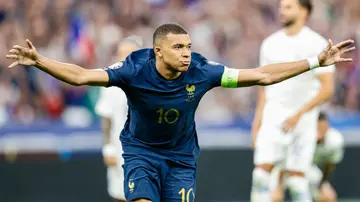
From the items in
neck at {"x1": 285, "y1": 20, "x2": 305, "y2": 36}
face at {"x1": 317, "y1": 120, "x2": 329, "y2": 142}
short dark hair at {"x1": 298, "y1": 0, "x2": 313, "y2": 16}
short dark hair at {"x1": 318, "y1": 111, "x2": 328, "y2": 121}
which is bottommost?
face at {"x1": 317, "y1": 120, "x2": 329, "y2": 142}

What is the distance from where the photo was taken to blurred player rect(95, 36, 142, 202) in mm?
10609

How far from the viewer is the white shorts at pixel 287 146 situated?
10.6m

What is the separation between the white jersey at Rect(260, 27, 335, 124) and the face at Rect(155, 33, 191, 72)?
2.82 meters

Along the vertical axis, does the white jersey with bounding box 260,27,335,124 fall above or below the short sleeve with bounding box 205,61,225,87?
above

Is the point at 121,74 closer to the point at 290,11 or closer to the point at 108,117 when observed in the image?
the point at 108,117

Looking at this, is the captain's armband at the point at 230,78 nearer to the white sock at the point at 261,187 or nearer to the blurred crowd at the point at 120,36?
the white sock at the point at 261,187

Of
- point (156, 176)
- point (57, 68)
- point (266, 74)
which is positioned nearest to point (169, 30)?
point (266, 74)

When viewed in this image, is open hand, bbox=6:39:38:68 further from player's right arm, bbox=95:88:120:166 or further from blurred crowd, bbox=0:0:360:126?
blurred crowd, bbox=0:0:360:126

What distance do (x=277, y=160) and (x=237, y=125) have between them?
122 inches

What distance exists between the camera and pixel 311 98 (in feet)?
35.1

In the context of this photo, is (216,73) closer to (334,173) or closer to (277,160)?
(277,160)

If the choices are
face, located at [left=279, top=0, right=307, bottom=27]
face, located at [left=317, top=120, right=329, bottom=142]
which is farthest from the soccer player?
face, located at [left=317, top=120, right=329, bottom=142]

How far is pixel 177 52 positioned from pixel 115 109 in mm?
2852

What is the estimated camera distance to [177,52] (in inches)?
313
